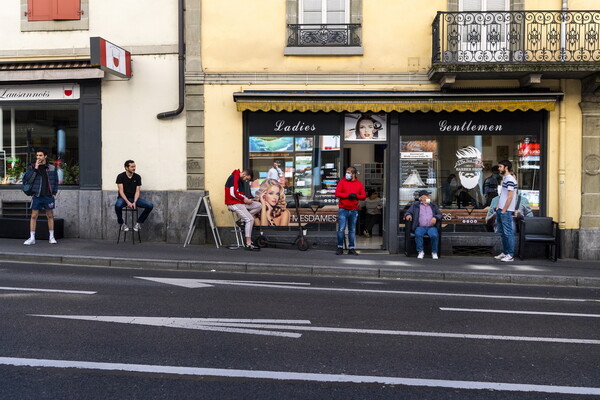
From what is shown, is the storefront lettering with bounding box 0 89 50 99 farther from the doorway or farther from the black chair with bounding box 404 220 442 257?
the black chair with bounding box 404 220 442 257

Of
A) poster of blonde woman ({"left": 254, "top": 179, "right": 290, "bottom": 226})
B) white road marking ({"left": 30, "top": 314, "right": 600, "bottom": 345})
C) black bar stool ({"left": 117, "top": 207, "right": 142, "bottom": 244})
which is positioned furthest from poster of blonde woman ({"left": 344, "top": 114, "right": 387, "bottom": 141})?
white road marking ({"left": 30, "top": 314, "right": 600, "bottom": 345})

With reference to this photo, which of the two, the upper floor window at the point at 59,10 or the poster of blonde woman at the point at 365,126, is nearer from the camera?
the poster of blonde woman at the point at 365,126

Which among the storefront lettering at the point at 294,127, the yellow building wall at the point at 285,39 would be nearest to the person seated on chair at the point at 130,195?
the yellow building wall at the point at 285,39

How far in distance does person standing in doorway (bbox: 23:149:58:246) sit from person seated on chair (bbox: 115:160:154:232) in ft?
4.35

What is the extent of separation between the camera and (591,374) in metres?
4.58

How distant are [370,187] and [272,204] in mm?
3648

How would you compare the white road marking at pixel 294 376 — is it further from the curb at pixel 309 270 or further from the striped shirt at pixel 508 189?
the striped shirt at pixel 508 189

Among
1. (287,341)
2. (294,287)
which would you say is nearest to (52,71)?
(294,287)

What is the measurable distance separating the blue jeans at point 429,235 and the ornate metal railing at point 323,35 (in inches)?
168

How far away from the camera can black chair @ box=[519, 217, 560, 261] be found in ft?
38.9

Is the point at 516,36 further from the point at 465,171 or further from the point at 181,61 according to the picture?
the point at 181,61

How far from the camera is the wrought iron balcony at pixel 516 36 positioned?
12078mm

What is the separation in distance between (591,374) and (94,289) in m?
5.88

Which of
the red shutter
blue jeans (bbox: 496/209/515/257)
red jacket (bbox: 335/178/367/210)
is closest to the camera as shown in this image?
blue jeans (bbox: 496/209/515/257)
